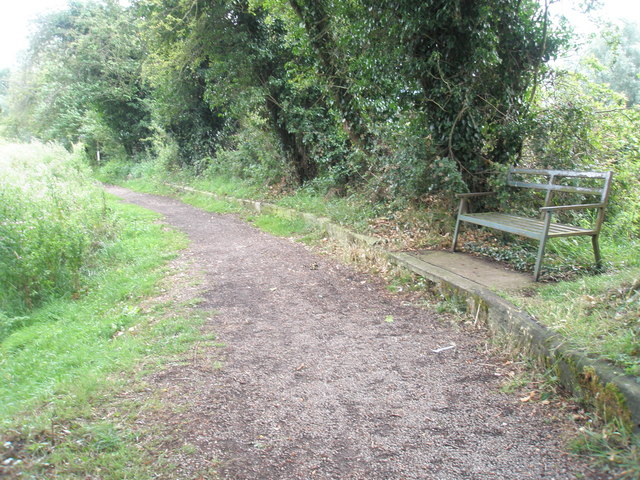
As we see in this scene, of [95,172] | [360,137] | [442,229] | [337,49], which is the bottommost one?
[95,172]

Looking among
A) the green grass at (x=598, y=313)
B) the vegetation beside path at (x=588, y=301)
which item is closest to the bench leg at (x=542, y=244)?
the vegetation beside path at (x=588, y=301)

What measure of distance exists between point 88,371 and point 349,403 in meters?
2.01

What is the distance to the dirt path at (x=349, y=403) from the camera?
7.80ft

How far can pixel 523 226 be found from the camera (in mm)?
4715

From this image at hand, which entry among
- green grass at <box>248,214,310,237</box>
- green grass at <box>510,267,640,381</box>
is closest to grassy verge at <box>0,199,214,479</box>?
green grass at <box>248,214,310,237</box>

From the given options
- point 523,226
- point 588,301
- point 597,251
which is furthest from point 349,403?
point 597,251

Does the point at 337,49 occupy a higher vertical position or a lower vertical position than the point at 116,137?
higher

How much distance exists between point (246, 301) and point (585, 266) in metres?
3.54

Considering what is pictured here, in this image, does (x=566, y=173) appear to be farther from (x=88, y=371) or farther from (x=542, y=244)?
(x=88, y=371)

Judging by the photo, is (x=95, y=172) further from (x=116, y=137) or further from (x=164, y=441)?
(x=164, y=441)

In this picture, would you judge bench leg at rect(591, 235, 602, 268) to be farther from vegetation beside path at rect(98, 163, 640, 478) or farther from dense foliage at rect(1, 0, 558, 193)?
dense foliage at rect(1, 0, 558, 193)

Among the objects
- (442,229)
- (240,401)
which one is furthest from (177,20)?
(240,401)

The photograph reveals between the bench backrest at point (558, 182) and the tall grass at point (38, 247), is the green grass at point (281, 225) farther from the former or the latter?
the bench backrest at point (558, 182)

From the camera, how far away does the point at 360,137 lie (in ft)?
27.6
